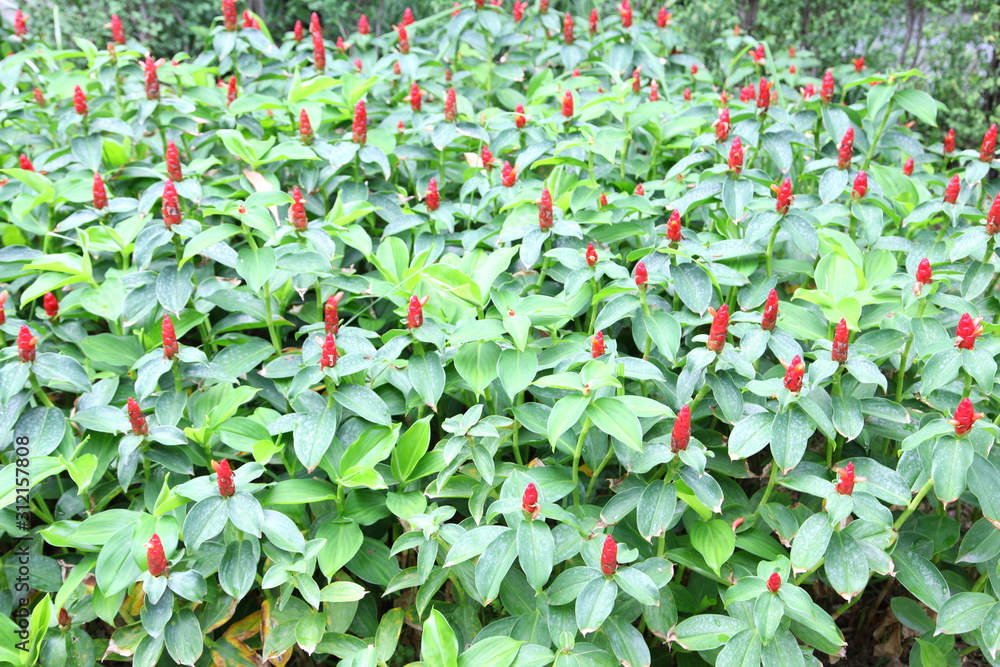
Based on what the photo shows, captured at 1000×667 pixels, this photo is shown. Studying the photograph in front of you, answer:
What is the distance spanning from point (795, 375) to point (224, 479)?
1.26 metres

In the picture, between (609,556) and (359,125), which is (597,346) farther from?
(359,125)

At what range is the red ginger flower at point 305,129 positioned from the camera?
2585 mm

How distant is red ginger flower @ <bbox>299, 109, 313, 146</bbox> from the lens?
2.59 m

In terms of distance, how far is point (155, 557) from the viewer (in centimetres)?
172

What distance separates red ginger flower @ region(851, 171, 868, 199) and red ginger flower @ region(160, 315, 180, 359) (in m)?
1.94

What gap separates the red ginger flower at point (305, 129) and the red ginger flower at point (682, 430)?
5.11 ft

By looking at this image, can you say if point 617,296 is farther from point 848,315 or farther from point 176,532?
point 176,532

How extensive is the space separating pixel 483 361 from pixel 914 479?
41.5 inches

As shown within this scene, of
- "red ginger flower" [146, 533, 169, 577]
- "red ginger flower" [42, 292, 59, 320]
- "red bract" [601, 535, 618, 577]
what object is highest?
"red ginger flower" [42, 292, 59, 320]

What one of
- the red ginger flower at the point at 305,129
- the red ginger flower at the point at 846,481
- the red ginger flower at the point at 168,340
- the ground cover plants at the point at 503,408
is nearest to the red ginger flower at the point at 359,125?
the ground cover plants at the point at 503,408

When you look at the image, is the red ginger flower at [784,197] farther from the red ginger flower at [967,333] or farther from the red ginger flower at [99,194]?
the red ginger flower at [99,194]

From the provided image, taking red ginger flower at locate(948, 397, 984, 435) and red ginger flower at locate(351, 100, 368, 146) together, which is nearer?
red ginger flower at locate(948, 397, 984, 435)

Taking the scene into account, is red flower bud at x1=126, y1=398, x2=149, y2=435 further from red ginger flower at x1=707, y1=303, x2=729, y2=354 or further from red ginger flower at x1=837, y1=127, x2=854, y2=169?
red ginger flower at x1=837, y1=127, x2=854, y2=169

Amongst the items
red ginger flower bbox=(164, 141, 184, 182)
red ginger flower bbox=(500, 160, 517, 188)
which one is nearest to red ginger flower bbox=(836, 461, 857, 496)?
red ginger flower bbox=(500, 160, 517, 188)
